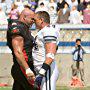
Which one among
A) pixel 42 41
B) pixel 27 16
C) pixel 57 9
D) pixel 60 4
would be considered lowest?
pixel 57 9

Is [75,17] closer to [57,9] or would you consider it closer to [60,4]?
[57,9]

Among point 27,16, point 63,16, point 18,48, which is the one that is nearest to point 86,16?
point 63,16

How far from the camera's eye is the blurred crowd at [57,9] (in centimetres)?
1803

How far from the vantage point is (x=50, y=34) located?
7.10 m

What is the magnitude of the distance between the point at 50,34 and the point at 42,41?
21cm

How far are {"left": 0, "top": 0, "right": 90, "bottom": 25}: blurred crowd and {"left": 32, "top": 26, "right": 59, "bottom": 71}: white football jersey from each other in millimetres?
10116

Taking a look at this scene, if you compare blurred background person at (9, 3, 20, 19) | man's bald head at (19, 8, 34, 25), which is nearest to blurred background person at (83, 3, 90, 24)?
blurred background person at (9, 3, 20, 19)

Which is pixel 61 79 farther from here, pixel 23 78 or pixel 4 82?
pixel 23 78

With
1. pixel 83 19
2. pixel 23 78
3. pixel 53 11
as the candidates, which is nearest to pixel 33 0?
pixel 53 11

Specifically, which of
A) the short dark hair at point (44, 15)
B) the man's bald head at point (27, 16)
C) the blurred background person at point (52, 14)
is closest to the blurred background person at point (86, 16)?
the blurred background person at point (52, 14)

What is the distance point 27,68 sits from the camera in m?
7.03

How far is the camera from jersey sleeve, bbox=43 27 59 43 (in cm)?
709

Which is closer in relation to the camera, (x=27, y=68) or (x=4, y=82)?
(x=27, y=68)

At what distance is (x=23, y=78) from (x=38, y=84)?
1.38 ft
